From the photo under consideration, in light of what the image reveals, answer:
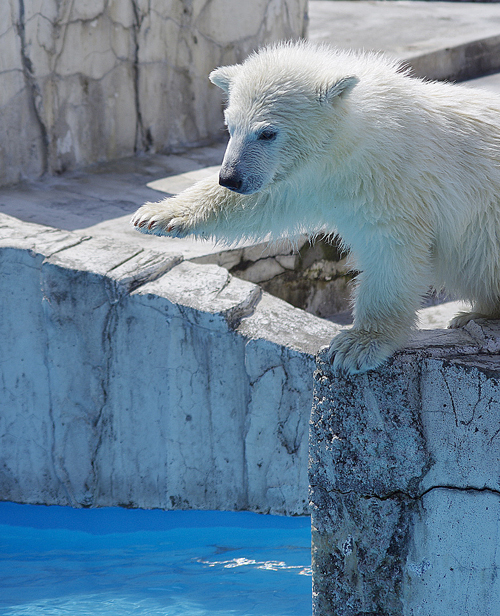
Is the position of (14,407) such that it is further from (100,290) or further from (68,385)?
(100,290)

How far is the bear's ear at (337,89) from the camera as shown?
2232mm

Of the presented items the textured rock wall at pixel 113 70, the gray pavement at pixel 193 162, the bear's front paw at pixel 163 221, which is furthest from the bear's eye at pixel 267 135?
the textured rock wall at pixel 113 70

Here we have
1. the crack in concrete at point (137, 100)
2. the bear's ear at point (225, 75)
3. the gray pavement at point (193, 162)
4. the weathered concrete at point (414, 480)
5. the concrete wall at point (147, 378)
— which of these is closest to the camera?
the weathered concrete at point (414, 480)

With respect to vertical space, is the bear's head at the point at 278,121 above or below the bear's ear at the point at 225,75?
below

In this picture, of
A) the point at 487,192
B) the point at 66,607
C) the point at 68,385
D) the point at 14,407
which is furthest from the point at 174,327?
the point at 487,192

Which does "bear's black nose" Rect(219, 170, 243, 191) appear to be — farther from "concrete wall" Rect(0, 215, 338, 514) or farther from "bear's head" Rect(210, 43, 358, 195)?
"concrete wall" Rect(0, 215, 338, 514)

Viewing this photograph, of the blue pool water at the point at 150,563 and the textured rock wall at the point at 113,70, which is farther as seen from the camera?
the textured rock wall at the point at 113,70

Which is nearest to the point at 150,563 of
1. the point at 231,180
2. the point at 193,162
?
the point at 231,180

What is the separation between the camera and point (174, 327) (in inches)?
138

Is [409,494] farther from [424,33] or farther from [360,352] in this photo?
[424,33]

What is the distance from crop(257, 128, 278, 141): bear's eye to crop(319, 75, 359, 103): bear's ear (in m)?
0.16

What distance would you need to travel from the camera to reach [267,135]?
229 centimetres

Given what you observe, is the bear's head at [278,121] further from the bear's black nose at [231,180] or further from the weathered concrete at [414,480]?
the weathered concrete at [414,480]

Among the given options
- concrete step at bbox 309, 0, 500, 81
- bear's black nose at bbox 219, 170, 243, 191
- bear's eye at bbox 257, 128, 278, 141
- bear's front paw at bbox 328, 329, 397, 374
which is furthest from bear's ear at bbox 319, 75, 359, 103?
concrete step at bbox 309, 0, 500, 81
